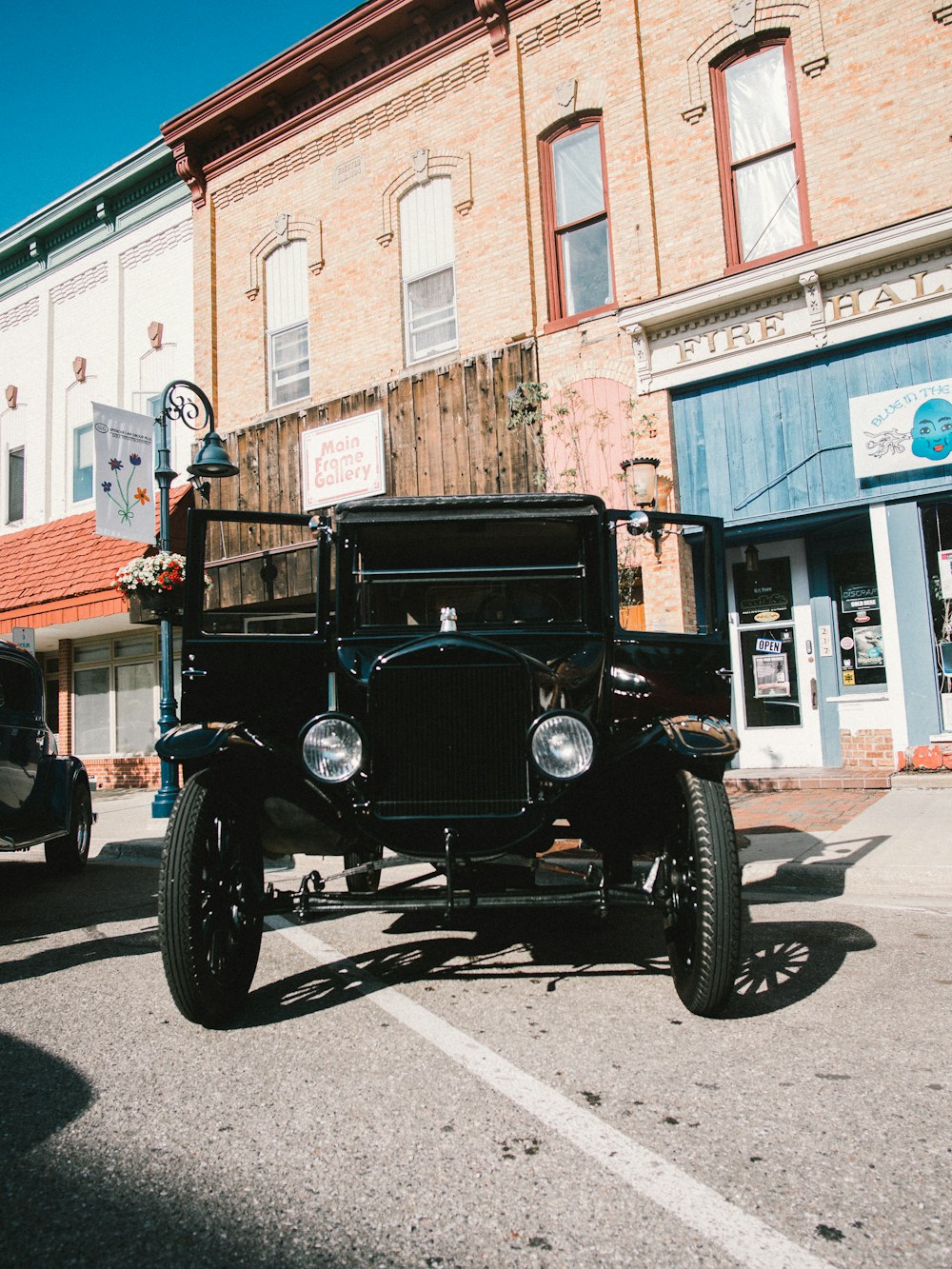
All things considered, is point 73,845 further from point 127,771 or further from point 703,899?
point 127,771

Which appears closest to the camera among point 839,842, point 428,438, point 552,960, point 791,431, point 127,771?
point 552,960

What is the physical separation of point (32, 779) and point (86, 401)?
42.2 feet

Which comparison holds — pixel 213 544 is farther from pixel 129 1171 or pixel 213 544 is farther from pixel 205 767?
pixel 129 1171

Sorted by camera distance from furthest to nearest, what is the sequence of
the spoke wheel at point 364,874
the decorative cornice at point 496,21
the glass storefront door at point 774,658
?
the decorative cornice at point 496,21 → the glass storefront door at point 774,658 → the spoke wheel at point 364,874

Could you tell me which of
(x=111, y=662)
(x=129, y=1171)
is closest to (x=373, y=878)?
(x=129, y=1171)

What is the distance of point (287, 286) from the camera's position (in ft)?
49.6

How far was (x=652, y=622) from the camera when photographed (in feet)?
37.0

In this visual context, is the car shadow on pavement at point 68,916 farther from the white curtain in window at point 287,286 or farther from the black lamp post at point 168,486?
the white curtain in window at point 287,286

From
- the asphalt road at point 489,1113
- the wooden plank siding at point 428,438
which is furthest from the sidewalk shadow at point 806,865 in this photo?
the wooden plank siding at point 428,438

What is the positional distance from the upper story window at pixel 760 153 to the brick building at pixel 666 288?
3 cm

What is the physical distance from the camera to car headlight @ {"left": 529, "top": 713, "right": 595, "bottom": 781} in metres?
3.54

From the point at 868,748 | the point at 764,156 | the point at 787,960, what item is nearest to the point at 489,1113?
the point at 787,960

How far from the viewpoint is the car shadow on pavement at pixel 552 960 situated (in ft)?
12.7

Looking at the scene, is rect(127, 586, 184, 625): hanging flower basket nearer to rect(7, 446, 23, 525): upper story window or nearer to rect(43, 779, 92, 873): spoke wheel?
rect(43, 779, 92, 873): spoke wheel
